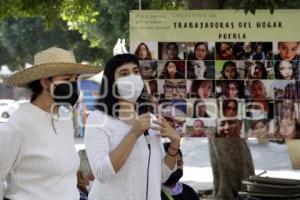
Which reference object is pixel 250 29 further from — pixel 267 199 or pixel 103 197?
pixel 103 197

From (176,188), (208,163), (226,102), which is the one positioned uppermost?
(226,102)

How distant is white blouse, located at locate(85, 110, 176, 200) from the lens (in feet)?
10.6

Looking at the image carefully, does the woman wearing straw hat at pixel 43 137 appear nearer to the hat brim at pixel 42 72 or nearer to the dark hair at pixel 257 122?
the hat brim at pixel 42 72

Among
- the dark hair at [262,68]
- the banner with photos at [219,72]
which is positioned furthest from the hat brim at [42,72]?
the dark hair at [262,68]

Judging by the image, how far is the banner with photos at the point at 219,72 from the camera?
219 inches

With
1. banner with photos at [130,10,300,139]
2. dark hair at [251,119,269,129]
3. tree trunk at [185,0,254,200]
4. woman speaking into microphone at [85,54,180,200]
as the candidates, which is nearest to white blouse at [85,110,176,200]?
woman speaking into microphone at [85,54,180,200]

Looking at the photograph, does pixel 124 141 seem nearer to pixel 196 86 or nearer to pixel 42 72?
pixel 42 72

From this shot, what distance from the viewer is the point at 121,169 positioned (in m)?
3.22

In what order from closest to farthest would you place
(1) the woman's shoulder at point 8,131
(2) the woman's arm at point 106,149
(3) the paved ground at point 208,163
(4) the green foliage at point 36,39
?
(1) the woman's shoulder at point 8,131, (2) the woman's arm at point 106,149, (3) the paved ground at point 208,163, (4) the green foliage at point 36,39

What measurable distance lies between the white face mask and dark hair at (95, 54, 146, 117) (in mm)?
39

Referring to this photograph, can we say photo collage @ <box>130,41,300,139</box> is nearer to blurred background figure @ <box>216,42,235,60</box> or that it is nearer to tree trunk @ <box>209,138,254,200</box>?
blurred background figure @ <box>216,42,235,60</box>

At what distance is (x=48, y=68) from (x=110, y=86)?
1.60ft

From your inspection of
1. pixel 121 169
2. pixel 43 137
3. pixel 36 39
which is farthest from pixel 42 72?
pixel 36 39

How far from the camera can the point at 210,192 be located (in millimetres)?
8898
